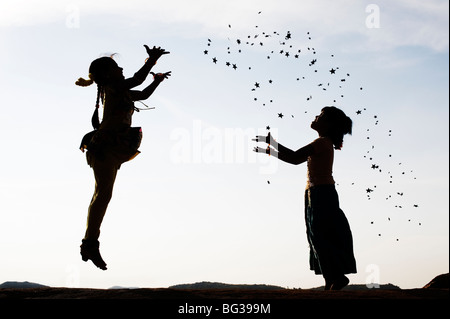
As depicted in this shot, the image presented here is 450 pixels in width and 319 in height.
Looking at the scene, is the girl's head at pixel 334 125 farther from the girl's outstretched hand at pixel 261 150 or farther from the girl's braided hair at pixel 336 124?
the girl's outstretched hand at pixel 261 150

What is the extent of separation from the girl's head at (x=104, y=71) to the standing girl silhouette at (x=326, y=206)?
2.21 meters

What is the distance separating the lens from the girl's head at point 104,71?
7.51m

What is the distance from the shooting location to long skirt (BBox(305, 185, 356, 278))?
23.8 ft

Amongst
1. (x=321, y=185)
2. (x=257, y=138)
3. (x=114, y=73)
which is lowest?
(x=321, y=185)

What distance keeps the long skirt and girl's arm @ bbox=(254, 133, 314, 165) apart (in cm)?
47

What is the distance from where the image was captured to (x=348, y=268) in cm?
721

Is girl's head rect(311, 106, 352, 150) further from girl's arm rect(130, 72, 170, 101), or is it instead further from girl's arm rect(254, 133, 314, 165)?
girl's arm rect(130, 72, 170, 101)

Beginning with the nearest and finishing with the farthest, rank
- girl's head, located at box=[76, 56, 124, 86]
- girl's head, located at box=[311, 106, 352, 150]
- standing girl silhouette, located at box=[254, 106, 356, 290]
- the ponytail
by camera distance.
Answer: standing girl silhouette, located at box=[254, 106, 356, 290] < girl's head, located at box=[76, 56, 124, 86] < girl's head, located at box=[311, 106, 352, 150] < the ponytail

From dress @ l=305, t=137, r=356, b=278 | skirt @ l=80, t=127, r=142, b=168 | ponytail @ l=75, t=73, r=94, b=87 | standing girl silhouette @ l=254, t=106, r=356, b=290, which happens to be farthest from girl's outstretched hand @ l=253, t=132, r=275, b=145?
ponytail @ l=75, t=73, r=94, b=87

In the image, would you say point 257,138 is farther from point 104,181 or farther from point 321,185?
point 104,181
